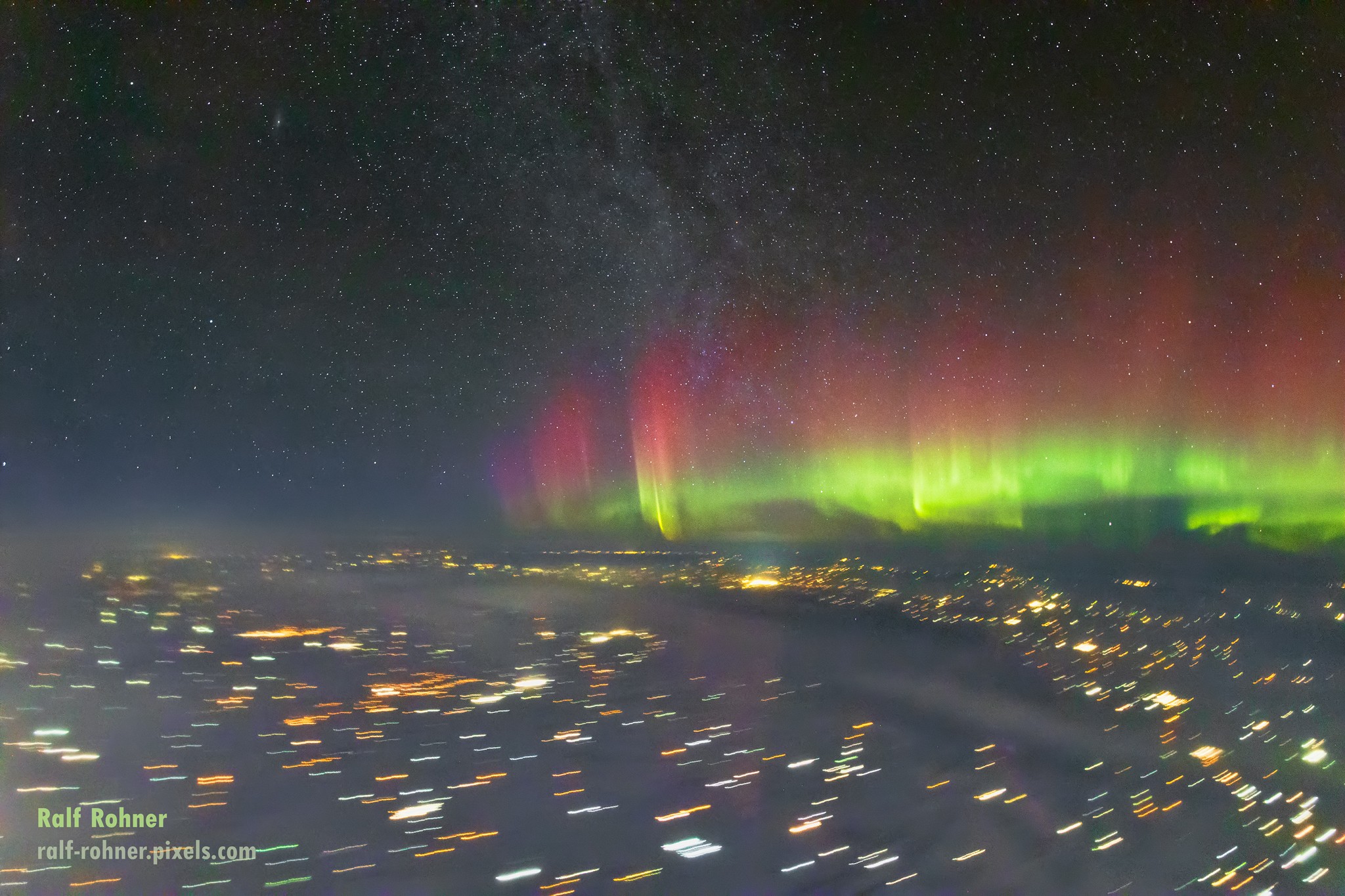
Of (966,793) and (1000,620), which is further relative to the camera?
(1000,620)

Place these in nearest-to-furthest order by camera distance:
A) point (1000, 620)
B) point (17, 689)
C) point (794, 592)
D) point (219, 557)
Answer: point (17, 689) < point (1000, 620) < point (794, 592) < point (219, 557)

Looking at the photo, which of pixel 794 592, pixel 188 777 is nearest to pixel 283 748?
pixel 188 777

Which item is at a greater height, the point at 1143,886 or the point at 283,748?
the point at 283,748

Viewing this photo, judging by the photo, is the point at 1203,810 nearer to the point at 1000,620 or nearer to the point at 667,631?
the point at 667,631

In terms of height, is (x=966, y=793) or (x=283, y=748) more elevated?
(x=283, y=748)

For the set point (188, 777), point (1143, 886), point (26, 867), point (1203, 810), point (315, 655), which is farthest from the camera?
point (315, 655)

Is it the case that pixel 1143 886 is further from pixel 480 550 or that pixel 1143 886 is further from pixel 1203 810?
pixel 480 550

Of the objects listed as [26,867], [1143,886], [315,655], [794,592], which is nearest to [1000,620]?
[794,592]

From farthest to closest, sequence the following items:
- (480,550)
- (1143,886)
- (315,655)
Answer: (480,550) → (315,655) → (1143,886)

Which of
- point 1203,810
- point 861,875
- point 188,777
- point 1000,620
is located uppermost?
point 188,777
